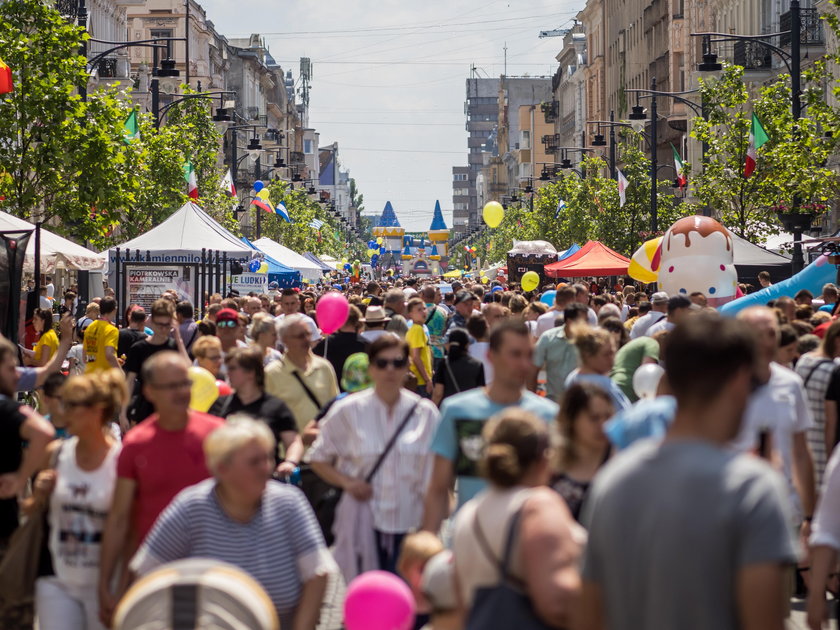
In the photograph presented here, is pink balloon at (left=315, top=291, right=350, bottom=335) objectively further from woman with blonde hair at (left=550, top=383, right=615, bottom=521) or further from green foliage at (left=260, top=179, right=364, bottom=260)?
green foliage at (left=260, top=179, right=364, bottom=260)

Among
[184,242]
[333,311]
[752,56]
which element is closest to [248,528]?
[333,311]

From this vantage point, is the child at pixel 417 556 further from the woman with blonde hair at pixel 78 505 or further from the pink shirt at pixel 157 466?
the woman with blonde hair at pixel 78 505

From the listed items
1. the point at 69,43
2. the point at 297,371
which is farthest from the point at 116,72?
the point at 297,371

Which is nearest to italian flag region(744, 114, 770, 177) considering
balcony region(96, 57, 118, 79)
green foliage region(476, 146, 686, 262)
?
green foliage region(476, 146, 686, 262)

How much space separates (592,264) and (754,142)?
4.35 meters

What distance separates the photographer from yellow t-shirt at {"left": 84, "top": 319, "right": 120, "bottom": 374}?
15.0 m

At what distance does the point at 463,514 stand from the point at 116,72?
198ft

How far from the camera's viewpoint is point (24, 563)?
6.58 m

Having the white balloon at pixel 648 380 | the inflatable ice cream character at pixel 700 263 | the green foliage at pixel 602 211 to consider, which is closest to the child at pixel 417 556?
the white balloon at pixel 648 380

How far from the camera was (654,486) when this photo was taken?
12.5ft

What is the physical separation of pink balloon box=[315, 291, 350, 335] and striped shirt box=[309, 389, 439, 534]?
6.57 metres

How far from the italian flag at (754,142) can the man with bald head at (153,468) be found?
27512 millimetres

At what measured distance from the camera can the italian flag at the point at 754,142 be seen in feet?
107

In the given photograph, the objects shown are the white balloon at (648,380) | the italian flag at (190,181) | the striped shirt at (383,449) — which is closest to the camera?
the striped shirt at (383,449)
